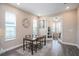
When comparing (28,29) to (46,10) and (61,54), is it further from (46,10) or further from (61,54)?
(61,54)

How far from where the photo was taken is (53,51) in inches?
89.8

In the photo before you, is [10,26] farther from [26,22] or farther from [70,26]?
[70,26]

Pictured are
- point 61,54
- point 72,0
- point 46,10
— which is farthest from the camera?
point 46,10

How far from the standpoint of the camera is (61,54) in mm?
2180

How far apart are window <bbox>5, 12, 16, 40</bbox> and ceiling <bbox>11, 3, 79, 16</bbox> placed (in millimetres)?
268

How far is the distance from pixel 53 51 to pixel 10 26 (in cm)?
118

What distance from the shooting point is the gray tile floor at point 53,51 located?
2.16m

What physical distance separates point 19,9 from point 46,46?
45.1 inches

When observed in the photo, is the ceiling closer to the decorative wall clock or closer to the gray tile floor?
the decorative wall clock

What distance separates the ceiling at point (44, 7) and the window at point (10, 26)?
27 centimetres

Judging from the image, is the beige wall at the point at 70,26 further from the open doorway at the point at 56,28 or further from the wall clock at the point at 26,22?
the wall clock at the point at 26,22

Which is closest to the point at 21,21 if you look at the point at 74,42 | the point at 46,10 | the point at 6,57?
the point at 46,10

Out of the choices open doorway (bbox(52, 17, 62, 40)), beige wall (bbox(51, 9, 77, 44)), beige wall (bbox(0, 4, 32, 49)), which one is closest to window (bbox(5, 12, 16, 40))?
beige wall (bbox(0, 4, 32, 49))

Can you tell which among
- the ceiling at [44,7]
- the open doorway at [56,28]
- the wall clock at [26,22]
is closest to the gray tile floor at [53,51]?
the open doorway at [56,28]
